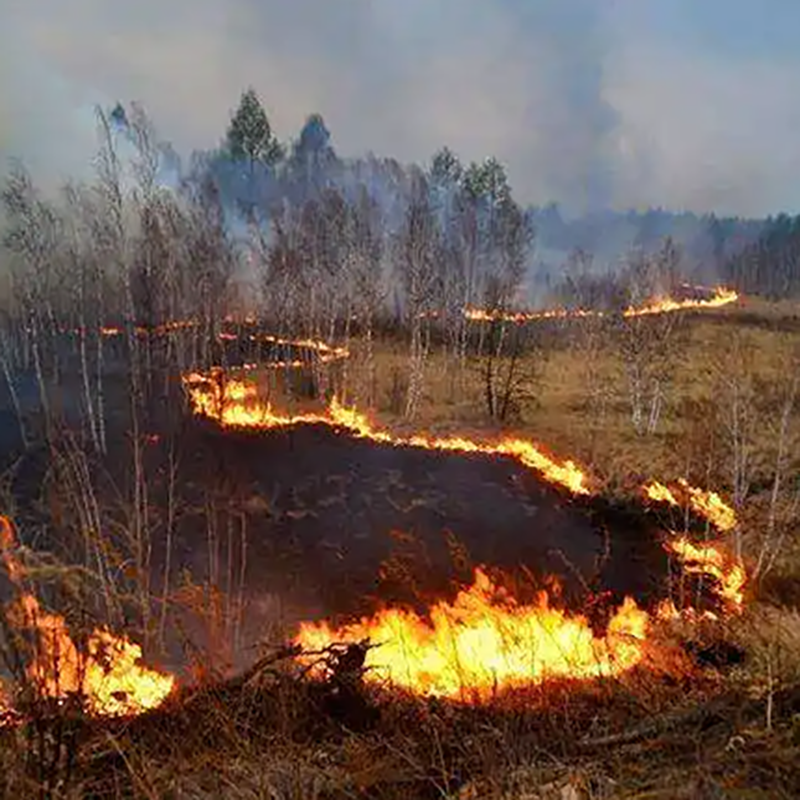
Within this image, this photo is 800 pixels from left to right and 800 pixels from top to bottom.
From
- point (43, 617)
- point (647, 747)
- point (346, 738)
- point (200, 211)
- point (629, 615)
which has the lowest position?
point (629, 615)

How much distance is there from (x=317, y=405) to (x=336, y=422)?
326 centimetres

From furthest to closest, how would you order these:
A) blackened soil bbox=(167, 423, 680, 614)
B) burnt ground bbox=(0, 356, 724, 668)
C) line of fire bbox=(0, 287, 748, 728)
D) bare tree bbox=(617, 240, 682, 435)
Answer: bare tree bbox=(617, 240, 682, 435), blackened soil bbox=(167, 423, 680, 614), burnt ground bbox=(0, 356, 724, 668), line of fire bbox=(0, 287, 748, 728)

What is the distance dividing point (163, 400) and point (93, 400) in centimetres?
404

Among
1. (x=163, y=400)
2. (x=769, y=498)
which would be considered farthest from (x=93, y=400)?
(x=769, y=498)

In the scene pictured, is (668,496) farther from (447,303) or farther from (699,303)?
(699,303)

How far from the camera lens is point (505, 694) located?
8.77 meters

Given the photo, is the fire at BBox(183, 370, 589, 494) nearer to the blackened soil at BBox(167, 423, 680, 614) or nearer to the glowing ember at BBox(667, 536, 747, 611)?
the blackened soil at BBox(167, 423, 680, 614)

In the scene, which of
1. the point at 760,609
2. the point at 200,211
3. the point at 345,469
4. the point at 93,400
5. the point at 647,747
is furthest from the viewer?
the point at 200,211

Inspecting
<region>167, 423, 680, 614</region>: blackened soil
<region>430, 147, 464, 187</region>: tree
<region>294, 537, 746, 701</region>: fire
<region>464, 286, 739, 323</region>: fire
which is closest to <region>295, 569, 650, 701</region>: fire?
<region>294, 537, 746, 701</region>: fire

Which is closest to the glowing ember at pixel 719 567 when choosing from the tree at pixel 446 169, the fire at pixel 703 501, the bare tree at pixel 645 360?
the fire at pixel 703 501

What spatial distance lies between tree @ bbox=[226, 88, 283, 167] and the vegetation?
0.23 meters

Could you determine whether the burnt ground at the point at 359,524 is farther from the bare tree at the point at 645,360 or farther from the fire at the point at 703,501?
the bare tree at the point at 645,360

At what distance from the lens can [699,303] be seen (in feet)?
286

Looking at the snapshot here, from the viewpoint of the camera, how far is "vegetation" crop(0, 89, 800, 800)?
4812 millimetres
